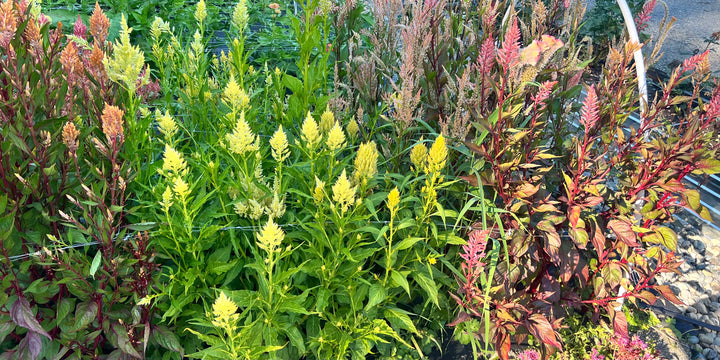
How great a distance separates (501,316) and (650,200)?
0.81m

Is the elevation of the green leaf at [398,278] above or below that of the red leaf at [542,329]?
above

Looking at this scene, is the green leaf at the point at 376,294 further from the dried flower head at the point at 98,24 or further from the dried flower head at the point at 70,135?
the dried flower head at the point at 98,24

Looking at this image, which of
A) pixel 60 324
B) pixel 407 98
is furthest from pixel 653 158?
pixel 60 324

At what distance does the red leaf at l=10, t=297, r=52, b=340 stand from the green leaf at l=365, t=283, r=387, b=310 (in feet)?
3.67

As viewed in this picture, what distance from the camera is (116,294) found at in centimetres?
174

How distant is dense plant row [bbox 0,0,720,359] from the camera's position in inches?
66.2

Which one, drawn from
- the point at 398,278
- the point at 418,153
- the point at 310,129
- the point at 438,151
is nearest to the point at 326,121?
the point at 310,129

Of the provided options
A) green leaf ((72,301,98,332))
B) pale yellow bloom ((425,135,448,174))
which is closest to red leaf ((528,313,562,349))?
pale yellow bloom ((425,135,448,174))

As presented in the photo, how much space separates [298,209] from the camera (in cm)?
232

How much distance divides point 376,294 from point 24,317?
47.6 inches

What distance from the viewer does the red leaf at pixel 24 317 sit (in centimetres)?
165

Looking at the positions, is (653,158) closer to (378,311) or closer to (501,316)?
(501,316)

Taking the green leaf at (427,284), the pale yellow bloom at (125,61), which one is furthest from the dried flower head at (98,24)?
the green leaf at (427,284)

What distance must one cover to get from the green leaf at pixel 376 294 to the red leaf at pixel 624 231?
1.01 meters
